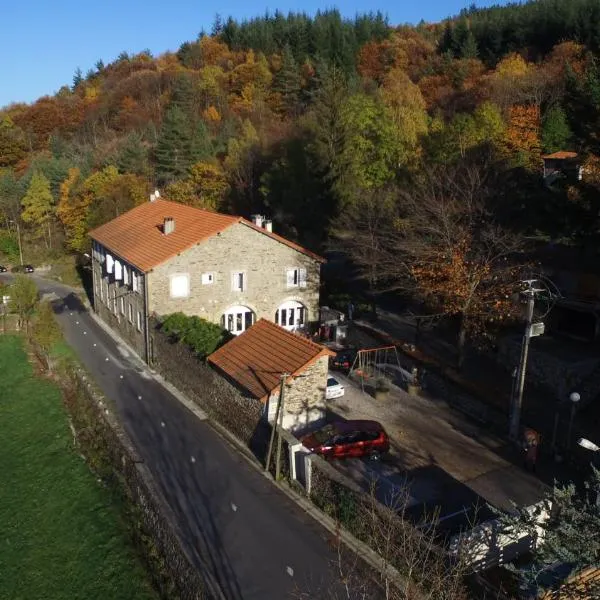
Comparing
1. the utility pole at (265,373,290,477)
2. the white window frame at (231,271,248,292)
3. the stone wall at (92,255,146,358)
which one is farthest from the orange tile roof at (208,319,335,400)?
the stone wall at (92,255,146,358)

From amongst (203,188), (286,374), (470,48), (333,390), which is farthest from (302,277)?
(470,48)

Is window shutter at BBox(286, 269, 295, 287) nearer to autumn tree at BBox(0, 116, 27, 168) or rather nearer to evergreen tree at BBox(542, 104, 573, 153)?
evergreen tree at BBox(542, 104, 573, 153)

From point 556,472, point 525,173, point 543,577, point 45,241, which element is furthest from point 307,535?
point 45,241

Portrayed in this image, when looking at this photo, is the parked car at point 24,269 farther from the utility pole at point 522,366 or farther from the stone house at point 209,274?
the utility pole at point 522,366

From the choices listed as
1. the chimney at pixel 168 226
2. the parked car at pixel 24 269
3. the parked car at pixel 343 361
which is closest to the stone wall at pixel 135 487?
the chimney at pixel 168 226

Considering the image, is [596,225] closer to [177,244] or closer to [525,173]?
[525,173]
